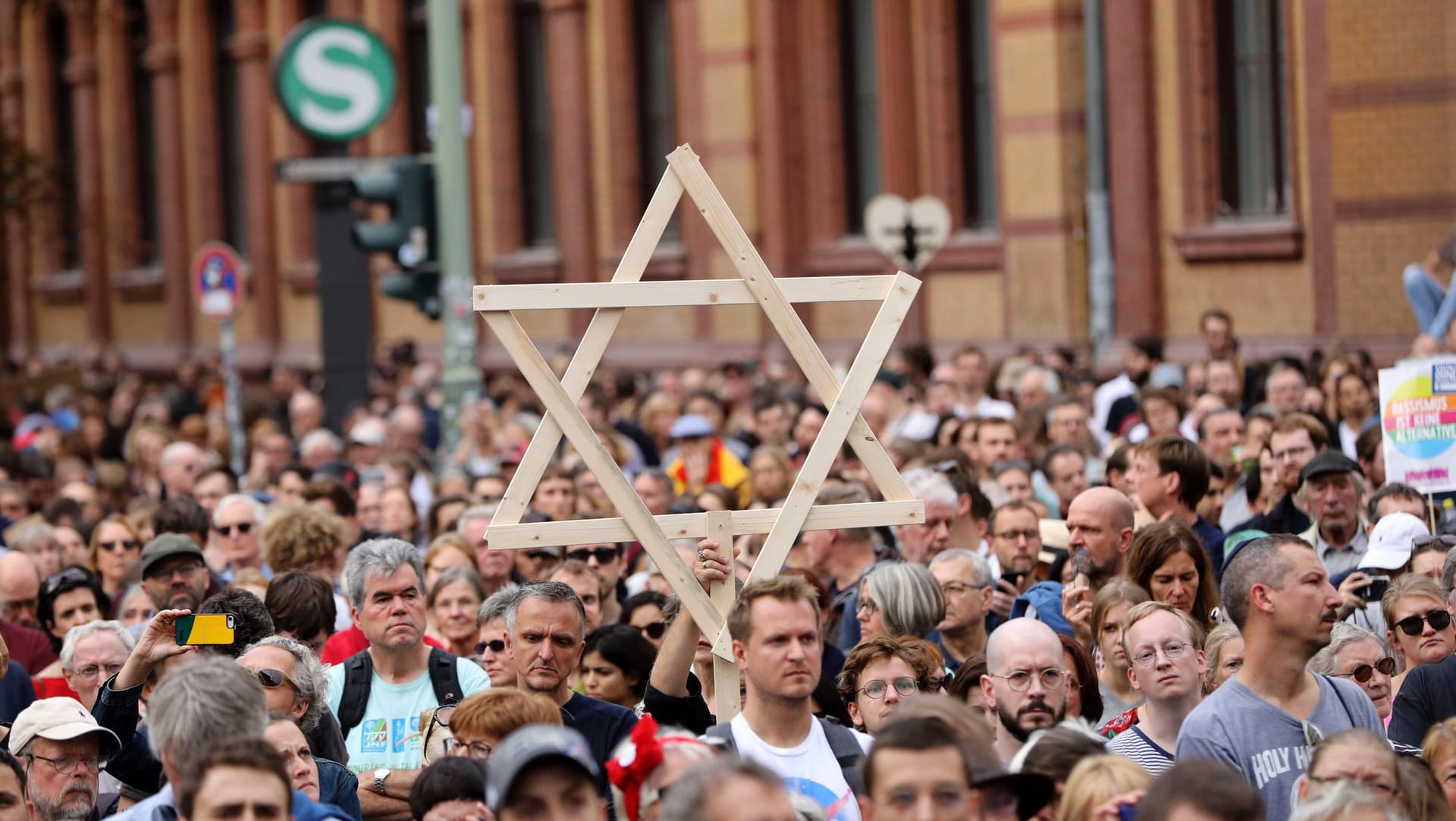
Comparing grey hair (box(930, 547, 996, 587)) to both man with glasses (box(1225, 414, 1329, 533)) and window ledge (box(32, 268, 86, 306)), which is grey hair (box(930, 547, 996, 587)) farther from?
window ledge (box(32, 268, 86, 306))

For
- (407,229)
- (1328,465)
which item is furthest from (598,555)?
(407,229)

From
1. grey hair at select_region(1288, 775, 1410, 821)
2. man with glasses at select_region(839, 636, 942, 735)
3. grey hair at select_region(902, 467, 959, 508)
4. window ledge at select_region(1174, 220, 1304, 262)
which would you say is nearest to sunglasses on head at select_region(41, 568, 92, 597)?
grey hair at select_region(902, 467, 959, 508)

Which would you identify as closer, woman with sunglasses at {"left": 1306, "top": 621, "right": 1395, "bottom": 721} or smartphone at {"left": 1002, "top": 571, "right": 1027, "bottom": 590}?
woman with sunglasses at {"left": 1306, "top": 621, "right": 1395, "bottom": 721}

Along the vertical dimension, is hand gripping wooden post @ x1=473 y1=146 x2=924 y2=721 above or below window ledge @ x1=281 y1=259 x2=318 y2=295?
below

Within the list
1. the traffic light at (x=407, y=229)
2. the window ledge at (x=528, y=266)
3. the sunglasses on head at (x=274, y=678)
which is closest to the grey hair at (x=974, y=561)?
the sunglasses on head at (x=274, y=678)

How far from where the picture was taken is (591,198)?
25.9m

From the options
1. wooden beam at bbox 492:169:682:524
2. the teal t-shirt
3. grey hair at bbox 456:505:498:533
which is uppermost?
wooden beam at bbox 492:169:682:524

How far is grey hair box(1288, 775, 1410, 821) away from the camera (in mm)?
4891

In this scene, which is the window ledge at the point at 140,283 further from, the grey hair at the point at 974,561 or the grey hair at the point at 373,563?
the grey hair at the point at 974,561

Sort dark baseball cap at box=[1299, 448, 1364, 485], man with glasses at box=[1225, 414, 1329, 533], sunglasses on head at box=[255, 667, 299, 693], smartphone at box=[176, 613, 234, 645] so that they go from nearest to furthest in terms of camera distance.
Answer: smartphone at box=[176, 613, 234, 645]
sunglasses on head at box=[255, 667, 299, 693]
dark baseball cap at box=[1299, 448, 1364, 485]
man with glasses at box=[1225, 414, 1329, 533]

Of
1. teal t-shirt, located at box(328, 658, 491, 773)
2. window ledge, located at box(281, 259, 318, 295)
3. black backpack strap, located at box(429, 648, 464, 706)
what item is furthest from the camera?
window ledge, located at box(281, 259, 318, 295)

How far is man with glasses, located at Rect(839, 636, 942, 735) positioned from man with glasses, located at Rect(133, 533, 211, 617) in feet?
10.9

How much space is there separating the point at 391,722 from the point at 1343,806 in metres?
3.74

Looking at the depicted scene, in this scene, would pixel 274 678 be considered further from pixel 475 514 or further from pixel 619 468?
pixel 475 514
